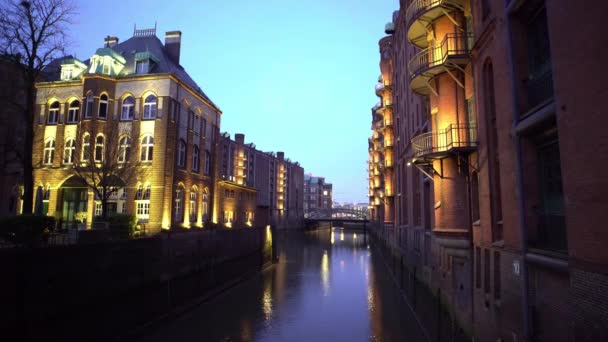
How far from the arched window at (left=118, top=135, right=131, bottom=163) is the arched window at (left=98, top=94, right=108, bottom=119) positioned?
99.3 inches

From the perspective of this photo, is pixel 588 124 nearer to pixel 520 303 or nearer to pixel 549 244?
pixel 549 244

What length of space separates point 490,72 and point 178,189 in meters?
27.4

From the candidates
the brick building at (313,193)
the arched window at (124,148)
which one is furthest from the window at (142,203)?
the brick building at (313,193)

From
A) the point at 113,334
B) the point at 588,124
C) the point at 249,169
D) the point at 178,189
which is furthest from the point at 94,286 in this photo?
the point at 249,169

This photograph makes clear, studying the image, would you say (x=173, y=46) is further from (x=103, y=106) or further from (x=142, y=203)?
(x=142, y=203)

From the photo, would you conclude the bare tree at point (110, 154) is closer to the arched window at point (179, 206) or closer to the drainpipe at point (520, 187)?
the arched window at point (179, 206)

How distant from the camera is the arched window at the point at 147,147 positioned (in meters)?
30.5

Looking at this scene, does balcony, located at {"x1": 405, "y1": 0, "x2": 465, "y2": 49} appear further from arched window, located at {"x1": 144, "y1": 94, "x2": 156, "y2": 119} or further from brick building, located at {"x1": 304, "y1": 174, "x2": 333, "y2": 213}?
brick building, located at {"x1": 304, "y1": 174, "x2": 333, "y2": 213}

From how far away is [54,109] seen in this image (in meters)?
31.7

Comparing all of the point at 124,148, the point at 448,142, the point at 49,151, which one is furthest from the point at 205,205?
the point at 448,142

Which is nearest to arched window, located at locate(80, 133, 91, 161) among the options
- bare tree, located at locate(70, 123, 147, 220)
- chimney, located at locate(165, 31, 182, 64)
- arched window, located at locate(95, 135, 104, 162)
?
bare tree, located at locate(70, 123, 147, 220)

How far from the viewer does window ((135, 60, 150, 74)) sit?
31.8m

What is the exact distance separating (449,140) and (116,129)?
87.3ft

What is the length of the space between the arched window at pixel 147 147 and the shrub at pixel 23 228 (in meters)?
13.7
